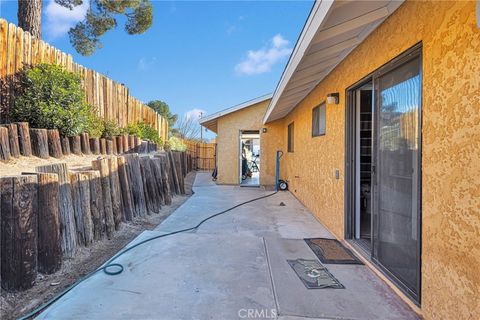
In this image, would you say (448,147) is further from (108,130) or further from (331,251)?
(108,130)

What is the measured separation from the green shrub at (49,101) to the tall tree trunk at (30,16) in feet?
5.15

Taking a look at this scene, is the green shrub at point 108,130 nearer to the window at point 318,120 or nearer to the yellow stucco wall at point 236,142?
the yellow stucco wall at point 236,142

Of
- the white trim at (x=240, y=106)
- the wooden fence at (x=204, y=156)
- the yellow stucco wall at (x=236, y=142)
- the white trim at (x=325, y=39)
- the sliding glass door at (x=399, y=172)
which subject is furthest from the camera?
the wooden fence at (x=204, y=156)

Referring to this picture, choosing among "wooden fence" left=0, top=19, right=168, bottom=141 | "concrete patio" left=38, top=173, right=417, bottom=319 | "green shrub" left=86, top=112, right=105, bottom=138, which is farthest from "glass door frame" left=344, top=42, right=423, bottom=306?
"wooden fence" left=0, top=19, right=168, bottom=141

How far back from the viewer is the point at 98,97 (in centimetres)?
715

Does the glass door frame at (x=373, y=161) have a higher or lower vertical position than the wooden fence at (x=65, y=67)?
lower

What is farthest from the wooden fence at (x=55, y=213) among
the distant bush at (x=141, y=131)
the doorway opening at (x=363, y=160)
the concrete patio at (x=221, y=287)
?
the distant bush at (x=141, y=131)

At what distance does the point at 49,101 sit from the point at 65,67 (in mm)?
1390

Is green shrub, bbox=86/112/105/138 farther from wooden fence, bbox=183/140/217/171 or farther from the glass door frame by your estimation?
wooden fence, bbox=183/140/217/171

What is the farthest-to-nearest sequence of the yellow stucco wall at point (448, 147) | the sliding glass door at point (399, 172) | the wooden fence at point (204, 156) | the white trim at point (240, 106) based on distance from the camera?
the wooden fence at point (204, 156) < the white trim at point (240, 106) < the sliding glass door at point (399, 172) < the yellow stucco wall at point (448, 147)

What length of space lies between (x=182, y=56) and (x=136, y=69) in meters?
2.69

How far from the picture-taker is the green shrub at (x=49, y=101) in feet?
14.8

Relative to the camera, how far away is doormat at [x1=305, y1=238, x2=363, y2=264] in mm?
3275

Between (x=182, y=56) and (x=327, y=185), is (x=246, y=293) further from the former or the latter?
(x=182, y=56)
